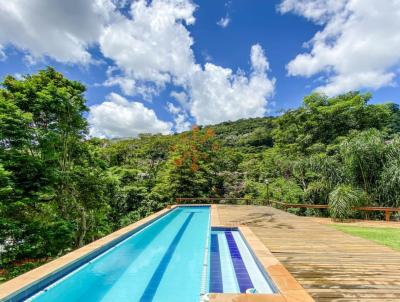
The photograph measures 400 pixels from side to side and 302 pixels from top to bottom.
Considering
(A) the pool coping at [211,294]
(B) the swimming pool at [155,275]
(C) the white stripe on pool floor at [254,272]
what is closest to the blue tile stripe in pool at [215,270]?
(B) the swimming pool at [155,275]

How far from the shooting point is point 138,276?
4.04 meters

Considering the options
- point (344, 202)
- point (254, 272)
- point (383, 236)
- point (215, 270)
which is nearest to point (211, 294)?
point (254, 272)

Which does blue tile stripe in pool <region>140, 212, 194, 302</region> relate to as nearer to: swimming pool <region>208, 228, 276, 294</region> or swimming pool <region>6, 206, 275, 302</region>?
swimming pool <region>6, 206, 275, 302</region>

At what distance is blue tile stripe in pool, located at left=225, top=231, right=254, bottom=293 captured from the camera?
3230 mm

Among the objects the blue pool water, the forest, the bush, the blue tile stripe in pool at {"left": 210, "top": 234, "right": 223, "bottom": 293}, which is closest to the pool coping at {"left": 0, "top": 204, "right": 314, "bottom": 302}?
the blue pool water

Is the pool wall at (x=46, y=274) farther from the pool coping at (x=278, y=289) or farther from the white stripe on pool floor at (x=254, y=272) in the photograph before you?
the white stripe on pool floor at (x=254, y=272)

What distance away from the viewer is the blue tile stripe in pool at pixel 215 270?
3.19 m

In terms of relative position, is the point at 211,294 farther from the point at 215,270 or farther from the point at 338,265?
the point at 338,265

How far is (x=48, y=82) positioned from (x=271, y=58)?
1370cm

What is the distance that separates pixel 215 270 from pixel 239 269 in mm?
383

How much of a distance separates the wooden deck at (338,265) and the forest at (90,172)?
425cm

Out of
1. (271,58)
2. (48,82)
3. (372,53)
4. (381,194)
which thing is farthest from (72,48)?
(372,53)

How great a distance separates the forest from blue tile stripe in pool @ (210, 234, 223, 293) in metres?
5.00

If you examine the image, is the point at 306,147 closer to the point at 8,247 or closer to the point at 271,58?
the point at 271,58
